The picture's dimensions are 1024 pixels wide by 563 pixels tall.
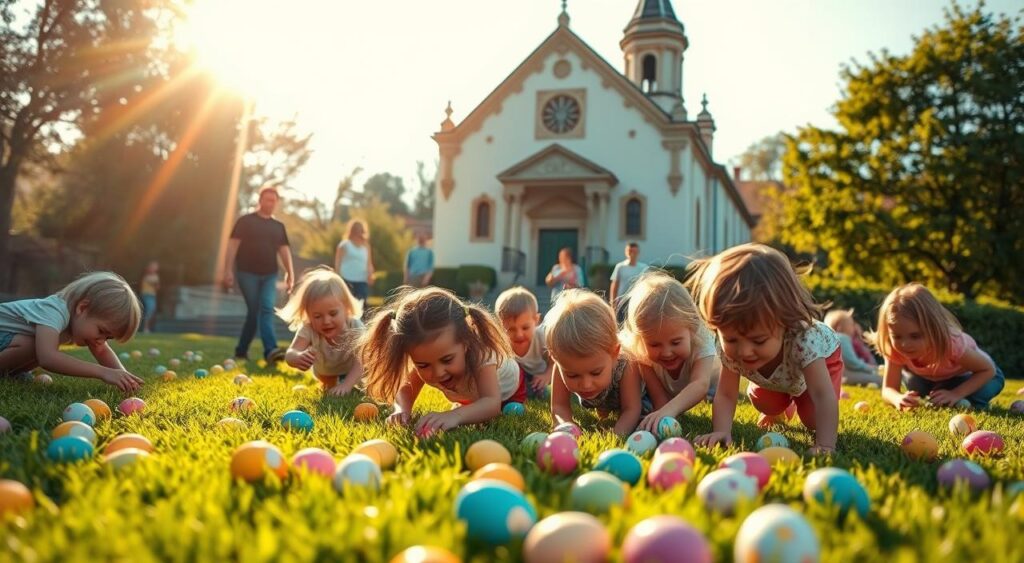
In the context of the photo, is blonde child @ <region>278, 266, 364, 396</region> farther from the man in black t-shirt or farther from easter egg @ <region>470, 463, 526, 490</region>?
A: easter egg @ <region>470, 463, 526, 490</region>

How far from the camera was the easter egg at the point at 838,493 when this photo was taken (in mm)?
2090

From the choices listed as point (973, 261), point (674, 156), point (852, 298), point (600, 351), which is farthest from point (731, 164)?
point (600, 351)

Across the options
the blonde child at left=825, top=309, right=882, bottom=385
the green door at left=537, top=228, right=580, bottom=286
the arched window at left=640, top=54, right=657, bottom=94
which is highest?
the arched window at left=640, top=54, right=657, bottom=94

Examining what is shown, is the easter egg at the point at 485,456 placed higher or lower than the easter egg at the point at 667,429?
higher

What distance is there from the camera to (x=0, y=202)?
22.1 m

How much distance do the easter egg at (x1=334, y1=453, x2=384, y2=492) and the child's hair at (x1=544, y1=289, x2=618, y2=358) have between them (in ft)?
5.76

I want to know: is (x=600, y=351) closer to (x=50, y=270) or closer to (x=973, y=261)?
(x=973, y=261)

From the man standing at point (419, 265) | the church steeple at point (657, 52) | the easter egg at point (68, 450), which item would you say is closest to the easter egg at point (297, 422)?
the easter egg at point (68, 450)

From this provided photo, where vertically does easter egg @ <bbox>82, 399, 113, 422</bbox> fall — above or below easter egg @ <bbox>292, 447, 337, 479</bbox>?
below

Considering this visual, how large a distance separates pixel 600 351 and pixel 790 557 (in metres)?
2.44

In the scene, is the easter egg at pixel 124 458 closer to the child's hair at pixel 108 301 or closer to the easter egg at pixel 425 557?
the easter egg at pixel 425 557

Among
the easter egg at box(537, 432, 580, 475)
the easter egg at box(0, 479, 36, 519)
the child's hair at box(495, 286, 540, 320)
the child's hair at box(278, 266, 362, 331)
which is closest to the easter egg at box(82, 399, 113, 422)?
the easter egg at box(0, 479, 36, 519)

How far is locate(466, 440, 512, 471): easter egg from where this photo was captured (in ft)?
8.73

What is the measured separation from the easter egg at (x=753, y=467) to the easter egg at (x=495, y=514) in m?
0.92
